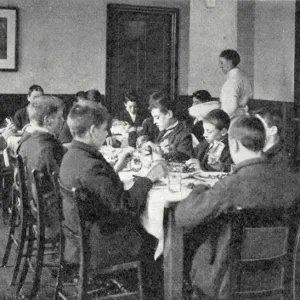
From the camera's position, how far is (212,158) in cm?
413

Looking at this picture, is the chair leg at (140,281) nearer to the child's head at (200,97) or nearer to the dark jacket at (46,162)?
the dark jacket at (46,162)

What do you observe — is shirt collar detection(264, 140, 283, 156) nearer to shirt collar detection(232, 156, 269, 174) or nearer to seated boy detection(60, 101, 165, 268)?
seated boy detection(60, 101, 165, 268)

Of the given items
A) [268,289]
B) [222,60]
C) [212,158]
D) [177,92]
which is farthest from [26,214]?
[177,92]

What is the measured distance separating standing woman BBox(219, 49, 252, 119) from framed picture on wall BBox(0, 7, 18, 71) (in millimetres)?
2989

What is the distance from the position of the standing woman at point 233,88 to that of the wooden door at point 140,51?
98.1 inches

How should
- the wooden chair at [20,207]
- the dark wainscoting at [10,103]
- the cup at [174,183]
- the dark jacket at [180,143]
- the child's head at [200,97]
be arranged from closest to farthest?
the cup at [174,183], the wooden chair at [20,207], the dark jacket at [180,143], the child's head at [200,97], the dark wainscoting at [10,103]

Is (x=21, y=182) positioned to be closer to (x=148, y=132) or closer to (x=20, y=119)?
(x=148, y=132)

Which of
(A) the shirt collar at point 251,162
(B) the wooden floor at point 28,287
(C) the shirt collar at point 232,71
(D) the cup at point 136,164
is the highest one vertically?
(C) the shirt collar at point 232,71

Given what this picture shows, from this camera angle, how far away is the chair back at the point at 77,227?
2533 millimetres

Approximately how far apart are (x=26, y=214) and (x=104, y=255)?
916 millimetres

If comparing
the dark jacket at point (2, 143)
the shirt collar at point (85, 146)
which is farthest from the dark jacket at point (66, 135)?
the shirt collar at point (85, 146)

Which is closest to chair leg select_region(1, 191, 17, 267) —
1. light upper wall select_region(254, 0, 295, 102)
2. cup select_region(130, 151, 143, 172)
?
cup select_region(130, 151, 143, 172)

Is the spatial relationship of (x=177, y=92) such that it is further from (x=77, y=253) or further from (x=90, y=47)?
(x=77, y=253)

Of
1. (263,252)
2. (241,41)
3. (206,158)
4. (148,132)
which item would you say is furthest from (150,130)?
(263,252)
